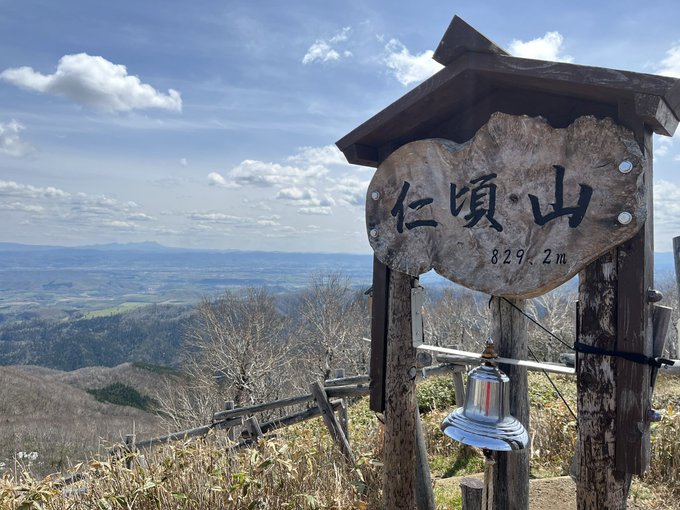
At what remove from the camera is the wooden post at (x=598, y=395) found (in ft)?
7.99

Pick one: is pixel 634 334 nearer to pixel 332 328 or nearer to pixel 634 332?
pixel 634 332

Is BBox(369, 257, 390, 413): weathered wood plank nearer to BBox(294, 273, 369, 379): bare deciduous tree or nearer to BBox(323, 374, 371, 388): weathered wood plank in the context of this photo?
BBox(323, 374, 371, 388): weathered wood plank

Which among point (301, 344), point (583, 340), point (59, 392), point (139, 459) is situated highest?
point (583, 340)

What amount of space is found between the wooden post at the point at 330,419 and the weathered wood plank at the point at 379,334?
1.85 meters

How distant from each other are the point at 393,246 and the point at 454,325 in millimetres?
31817

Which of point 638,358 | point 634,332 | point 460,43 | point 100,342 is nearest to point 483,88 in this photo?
point 460,43

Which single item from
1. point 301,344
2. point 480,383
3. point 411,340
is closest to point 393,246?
point 411,340

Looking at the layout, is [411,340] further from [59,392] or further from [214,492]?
[59,392]

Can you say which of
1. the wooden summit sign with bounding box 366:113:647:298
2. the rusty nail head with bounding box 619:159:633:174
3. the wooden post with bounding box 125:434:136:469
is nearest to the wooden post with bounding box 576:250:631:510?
the wooden summit sign with bounding box 366:113:647:298

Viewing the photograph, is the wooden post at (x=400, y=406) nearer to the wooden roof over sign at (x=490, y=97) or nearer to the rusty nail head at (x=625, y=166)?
the wooden roof over sign at (x=490, y=97)

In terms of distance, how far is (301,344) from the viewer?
3075cm

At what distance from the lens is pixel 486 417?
2.33 m

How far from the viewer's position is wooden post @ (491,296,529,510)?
11.3 feet

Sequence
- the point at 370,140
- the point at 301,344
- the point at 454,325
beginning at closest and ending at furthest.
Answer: the point at 370,140 < the point at 301,344 < the point at 454,325
